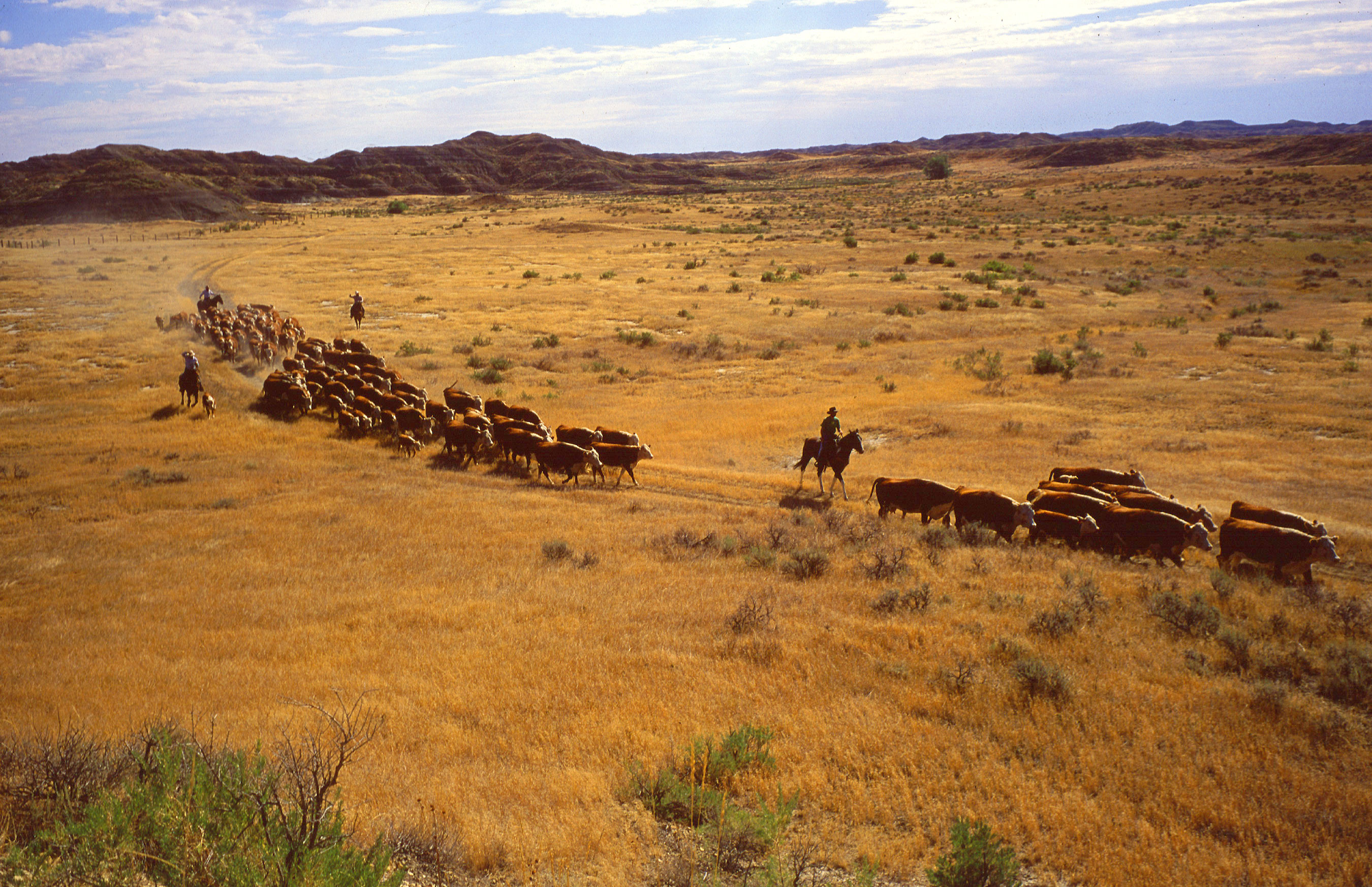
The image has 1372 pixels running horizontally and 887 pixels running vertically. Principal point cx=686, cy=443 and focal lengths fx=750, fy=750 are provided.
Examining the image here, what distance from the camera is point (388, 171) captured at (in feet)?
483

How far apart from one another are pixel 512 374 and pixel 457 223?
6181 cm

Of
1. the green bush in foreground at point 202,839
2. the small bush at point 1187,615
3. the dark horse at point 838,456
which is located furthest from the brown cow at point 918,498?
the green bush in foreground at point 202,839

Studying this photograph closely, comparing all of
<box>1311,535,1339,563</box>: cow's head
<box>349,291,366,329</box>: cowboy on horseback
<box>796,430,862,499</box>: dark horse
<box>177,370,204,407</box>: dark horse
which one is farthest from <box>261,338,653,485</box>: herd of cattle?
<box>1311,535,1339,563</box>: cow's head

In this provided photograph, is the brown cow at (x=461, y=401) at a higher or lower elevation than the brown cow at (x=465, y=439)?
higher

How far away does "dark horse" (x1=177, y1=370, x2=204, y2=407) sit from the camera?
65.1 ft

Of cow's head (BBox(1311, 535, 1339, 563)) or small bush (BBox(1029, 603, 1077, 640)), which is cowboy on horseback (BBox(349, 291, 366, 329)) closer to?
small bush (BBox(1029, 603, 1077, 640))

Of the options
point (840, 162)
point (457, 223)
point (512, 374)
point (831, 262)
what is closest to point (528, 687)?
point (512, 374)

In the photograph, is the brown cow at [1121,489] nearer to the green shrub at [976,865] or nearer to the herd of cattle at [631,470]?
the herd of cattle at [631,470]

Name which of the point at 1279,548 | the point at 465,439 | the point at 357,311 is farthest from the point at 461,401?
the point at 1279,548

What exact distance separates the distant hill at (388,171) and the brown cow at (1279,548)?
→ 103 meters

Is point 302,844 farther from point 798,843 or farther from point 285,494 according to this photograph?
point 285,494

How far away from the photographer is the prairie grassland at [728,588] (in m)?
5.38

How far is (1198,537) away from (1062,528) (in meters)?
1.78

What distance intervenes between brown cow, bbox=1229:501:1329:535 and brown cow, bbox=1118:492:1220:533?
0.38 meters
